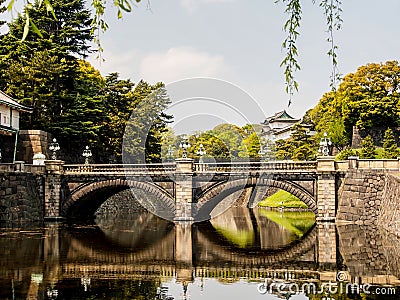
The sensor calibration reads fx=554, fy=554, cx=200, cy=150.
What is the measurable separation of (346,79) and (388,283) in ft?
144

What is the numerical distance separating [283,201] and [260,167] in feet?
67.5

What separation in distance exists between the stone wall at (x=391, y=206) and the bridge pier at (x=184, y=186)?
1251 centimetres

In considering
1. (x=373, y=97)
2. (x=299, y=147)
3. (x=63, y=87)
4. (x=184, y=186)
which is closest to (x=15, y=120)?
(x=63, y=87)

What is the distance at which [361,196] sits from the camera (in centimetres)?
3519

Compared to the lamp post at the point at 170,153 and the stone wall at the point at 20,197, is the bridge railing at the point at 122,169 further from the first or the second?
the lamp post at the point at 170,153

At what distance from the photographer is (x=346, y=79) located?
5803 cm

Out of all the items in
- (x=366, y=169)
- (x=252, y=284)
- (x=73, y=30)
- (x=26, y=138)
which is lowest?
(x=252, y=284)

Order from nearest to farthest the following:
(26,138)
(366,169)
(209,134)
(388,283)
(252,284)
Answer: (388,283), (252,284), (366,169), (26,138), (209,134)

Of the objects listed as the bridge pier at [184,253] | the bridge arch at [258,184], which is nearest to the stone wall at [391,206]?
the bridge arch at [258,184]

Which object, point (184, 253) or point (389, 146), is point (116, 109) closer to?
point (389, 146)

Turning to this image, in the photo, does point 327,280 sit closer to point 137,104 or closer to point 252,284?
point 252,284

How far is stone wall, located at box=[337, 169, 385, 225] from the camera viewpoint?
34.8 metres

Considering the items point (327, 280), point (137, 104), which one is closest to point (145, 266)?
point (327, 280)

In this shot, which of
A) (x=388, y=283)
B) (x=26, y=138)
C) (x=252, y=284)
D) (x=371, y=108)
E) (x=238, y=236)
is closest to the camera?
(x=388, y=283)
